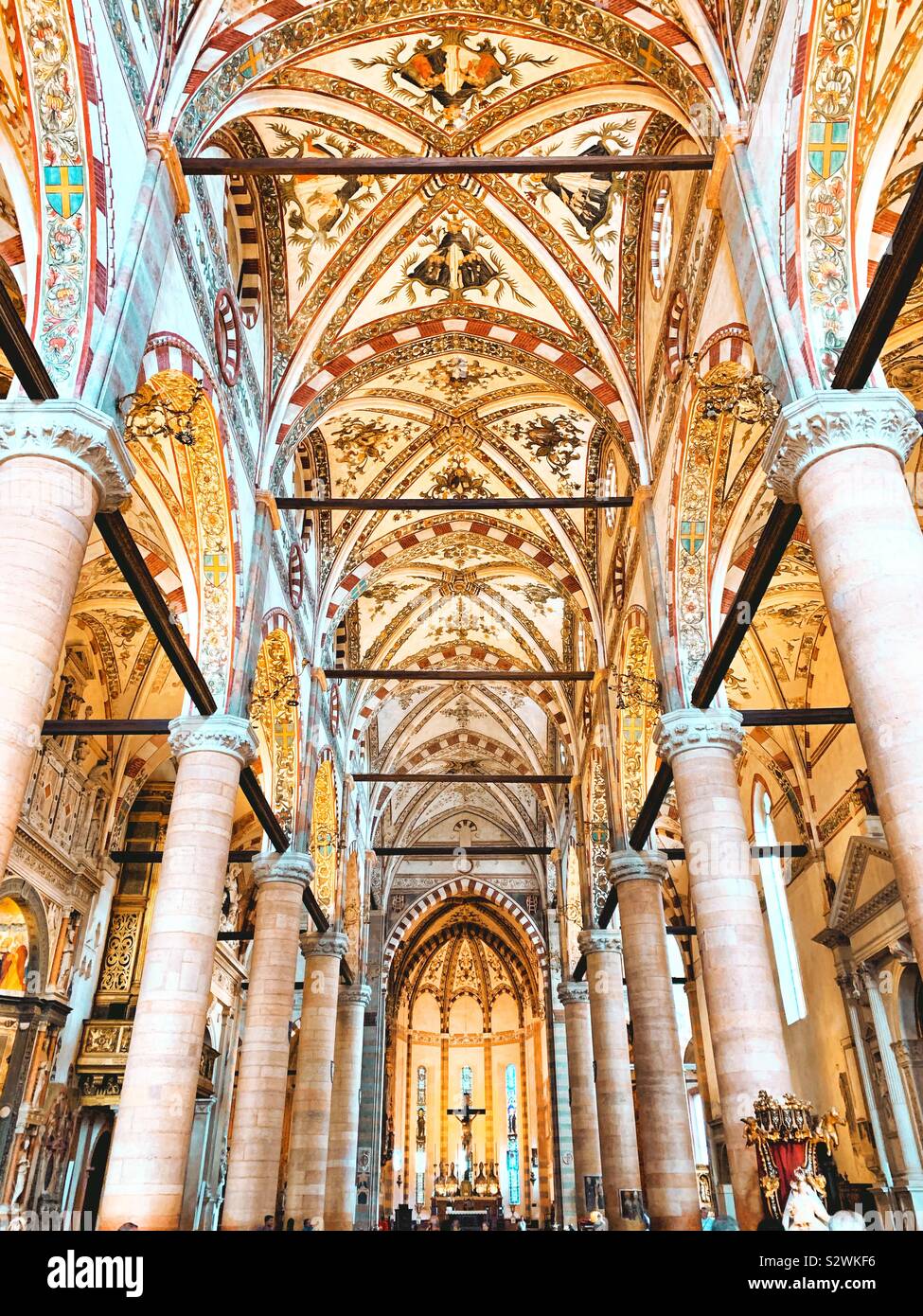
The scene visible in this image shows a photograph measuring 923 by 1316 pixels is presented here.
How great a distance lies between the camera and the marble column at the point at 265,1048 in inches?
505

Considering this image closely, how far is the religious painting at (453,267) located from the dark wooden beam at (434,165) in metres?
3.55

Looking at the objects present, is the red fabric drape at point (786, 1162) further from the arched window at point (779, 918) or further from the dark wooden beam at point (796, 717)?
the arched window at point (779, 918)

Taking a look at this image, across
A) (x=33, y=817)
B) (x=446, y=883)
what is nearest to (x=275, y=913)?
(x=33, y=817)

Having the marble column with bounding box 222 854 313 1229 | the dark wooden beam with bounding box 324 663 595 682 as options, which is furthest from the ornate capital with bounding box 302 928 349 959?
the dark wooden beam with bounding box 324 663 595 682

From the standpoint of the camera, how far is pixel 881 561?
21.0 feet

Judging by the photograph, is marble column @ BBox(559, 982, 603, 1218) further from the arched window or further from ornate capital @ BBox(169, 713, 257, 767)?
ornate capital @ BBox(169, 713, 257, 767)

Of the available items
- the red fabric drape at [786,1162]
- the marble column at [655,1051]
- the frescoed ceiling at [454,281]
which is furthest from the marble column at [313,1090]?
the red fabric drape at [786,1162]

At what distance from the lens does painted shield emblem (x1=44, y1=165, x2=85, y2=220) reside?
25.2ft

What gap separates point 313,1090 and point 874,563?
14771 millimetres

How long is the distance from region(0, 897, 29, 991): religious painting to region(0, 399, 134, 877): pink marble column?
10.7 meters

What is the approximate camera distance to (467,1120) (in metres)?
34.1

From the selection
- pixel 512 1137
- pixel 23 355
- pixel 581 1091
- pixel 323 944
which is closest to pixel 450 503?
pixel 23 355

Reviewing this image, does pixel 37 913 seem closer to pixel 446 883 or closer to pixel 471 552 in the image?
pixel 471 552

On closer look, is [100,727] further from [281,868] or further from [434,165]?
[434,165]
